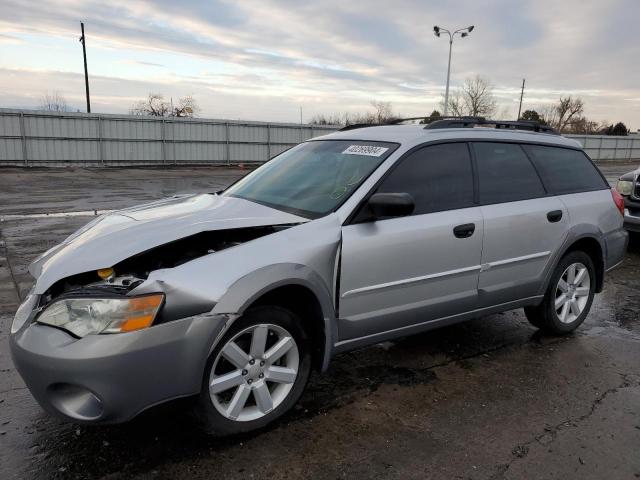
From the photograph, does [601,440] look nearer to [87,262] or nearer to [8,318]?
[87,262]

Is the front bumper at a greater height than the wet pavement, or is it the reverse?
the front bumper

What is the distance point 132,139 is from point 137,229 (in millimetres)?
22846

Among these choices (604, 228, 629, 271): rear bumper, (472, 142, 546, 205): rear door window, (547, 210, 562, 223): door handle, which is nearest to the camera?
(472, 142, 546, 205): rear door window

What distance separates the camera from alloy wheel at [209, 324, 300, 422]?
272cm

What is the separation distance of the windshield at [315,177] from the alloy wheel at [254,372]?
788 millimetres

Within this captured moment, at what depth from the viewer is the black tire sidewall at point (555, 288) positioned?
14.5ft

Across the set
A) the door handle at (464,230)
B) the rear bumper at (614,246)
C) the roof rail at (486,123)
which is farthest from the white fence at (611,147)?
the door handle at (464,230)

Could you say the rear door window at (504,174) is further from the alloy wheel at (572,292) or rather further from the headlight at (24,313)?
the headlight at (24,313)

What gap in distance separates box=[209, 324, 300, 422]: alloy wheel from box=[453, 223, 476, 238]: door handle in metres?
1.39

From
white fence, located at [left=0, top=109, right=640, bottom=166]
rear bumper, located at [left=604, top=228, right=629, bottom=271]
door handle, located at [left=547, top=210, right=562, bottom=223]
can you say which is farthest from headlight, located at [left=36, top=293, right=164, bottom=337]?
white fence, located at [left=0, top=109, right=640, bottom=166]

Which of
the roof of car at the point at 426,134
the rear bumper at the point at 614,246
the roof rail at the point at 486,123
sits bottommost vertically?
the rear bumper at the point at 614,246

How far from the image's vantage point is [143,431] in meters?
2.91

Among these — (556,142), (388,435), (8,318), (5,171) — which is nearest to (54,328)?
(388,435)

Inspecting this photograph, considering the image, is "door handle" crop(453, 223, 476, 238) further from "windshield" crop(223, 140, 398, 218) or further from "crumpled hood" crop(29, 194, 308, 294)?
"crumpled hood" crop(29, 194, 308, 294)
